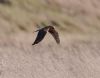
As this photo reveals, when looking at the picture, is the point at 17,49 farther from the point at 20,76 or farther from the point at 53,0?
the point at 53,0

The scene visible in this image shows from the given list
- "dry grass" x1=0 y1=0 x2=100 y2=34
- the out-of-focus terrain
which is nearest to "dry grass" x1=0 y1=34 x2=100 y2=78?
the out-of-focus terrain

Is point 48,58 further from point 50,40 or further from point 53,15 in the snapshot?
point 53,15

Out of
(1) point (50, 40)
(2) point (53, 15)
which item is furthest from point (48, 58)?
(2) point (53, 15)

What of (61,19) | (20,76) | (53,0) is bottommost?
(20,76)

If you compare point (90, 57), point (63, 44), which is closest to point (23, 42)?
point (63, 44)

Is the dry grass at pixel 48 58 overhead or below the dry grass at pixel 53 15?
below

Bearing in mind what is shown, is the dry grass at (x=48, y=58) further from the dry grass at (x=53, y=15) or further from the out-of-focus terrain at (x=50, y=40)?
the dry grass at (x=53, y=15)

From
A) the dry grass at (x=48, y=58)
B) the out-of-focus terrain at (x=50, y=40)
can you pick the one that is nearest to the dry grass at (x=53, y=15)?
the out-of-focus terrain at (x=50, y=40)

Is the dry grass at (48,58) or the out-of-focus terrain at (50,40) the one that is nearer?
the dry grass at (48,58)

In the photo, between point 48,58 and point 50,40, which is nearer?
point 48,58
